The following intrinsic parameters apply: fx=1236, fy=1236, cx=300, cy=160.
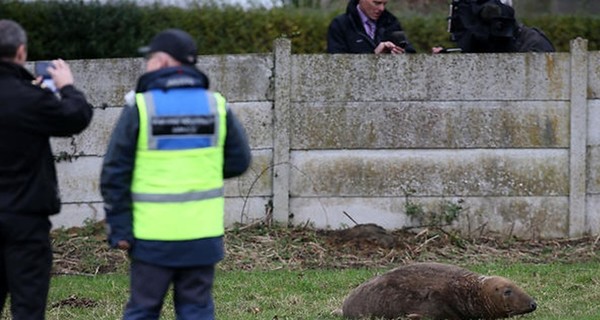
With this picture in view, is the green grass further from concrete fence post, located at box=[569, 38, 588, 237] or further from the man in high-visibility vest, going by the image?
the man in high-visibility vest

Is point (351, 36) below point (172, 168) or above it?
above

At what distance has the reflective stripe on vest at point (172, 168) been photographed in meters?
5.70

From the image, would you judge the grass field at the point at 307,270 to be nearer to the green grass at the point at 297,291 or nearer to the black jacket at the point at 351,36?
the green grass at the point at 297,291

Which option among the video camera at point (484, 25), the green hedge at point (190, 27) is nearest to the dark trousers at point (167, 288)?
the video camera at point (484, 25)

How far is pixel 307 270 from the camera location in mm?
9930

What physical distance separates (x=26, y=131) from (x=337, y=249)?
4.69 metres

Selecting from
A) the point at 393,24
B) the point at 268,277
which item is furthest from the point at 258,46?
the point at 268,277

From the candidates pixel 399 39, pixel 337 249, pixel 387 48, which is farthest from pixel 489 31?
pixel 337 249

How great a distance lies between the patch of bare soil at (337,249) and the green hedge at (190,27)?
405 centimetres

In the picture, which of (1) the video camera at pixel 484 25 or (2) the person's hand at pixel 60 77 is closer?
(2) the person's hand at pixel 60 77

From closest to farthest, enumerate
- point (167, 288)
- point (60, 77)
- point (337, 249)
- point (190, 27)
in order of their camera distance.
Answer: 1. point (167, 288)
2. point (60, 77)
3. point (337, 249)
4. point (190, 27)

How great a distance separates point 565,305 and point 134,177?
12.1ft

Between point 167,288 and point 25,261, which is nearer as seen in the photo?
point 167,288

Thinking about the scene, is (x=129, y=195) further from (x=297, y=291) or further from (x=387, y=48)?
(x=387, y=48)
